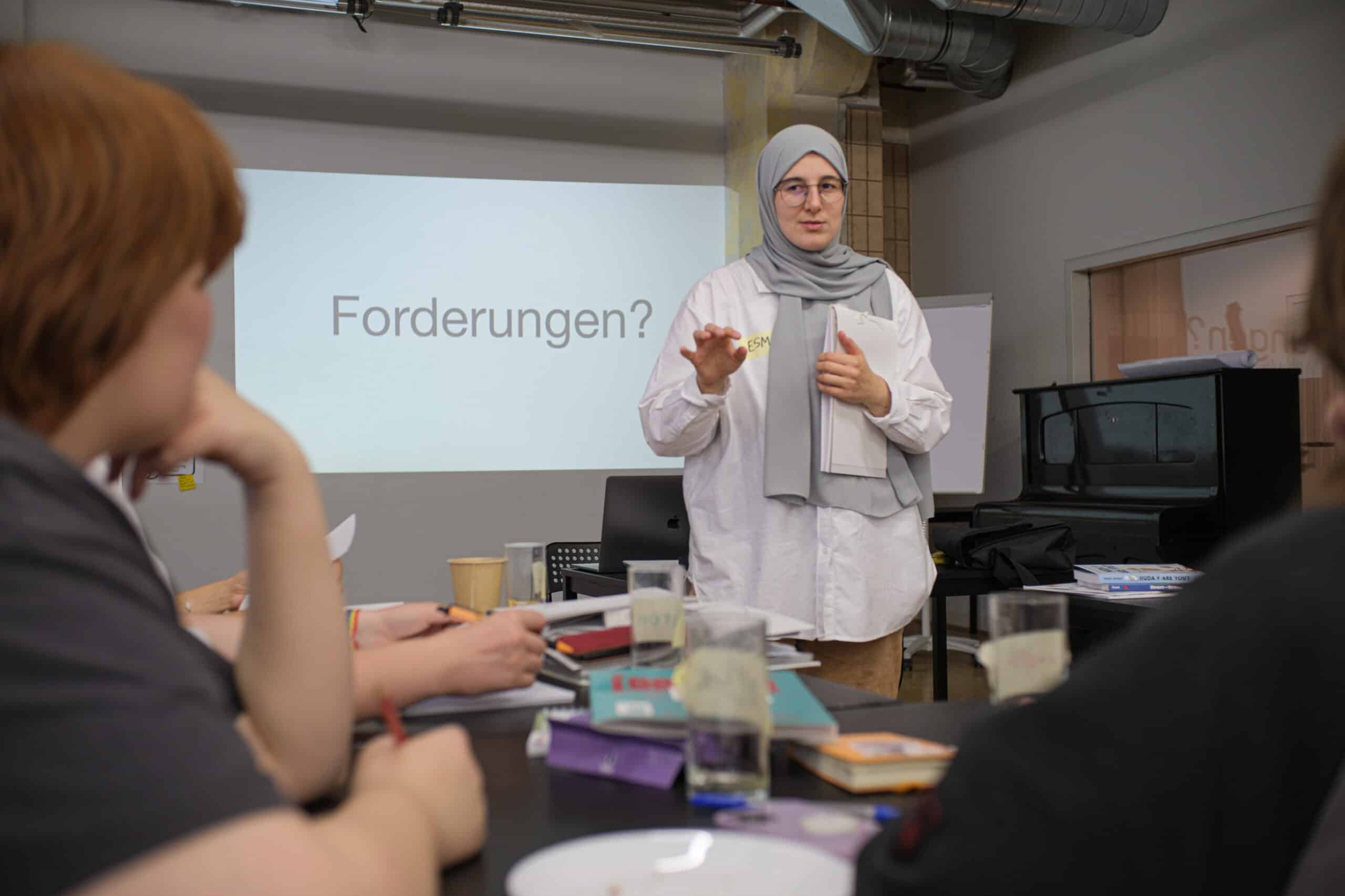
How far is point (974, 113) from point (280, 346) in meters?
4.05

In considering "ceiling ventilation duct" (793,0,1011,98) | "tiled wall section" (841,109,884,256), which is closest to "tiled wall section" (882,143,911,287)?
"tiled wall section" (841,109,884,256)

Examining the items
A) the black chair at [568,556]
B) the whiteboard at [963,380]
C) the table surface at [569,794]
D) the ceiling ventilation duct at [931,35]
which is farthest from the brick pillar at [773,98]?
the table surface at [569,794]

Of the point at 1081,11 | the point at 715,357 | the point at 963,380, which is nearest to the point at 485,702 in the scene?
the point at 715,357

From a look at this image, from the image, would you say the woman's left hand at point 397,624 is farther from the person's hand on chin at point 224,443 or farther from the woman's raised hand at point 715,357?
the woman's raised hand at point 715,357

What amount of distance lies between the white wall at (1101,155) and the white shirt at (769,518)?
2738 mm

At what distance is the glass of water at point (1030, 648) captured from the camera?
921mm

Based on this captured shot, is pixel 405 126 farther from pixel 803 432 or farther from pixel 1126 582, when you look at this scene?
pixel 1126 582

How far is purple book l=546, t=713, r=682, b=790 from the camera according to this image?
87 cm

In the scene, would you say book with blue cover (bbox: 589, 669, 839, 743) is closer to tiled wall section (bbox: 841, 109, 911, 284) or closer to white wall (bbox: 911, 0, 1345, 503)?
white wall (bbox: 911, 0, 1345, 503)

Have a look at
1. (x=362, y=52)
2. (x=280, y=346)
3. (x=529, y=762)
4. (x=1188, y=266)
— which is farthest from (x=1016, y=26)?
(x=529, y=762)

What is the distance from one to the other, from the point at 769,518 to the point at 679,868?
1630mm

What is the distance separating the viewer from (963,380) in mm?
5617

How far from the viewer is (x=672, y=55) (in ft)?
18.7

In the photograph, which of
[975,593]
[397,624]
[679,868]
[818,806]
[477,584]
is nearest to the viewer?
[679,868]
